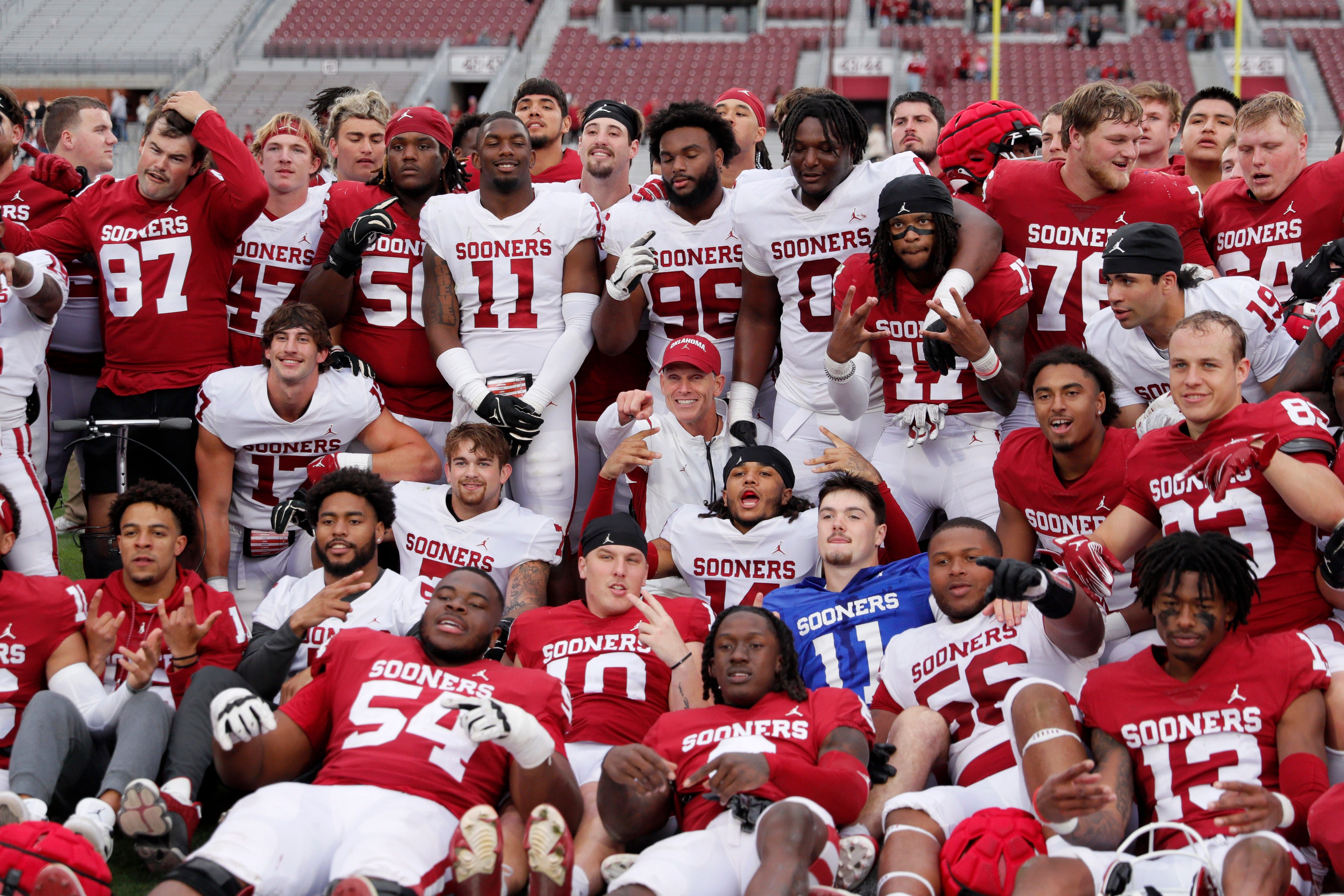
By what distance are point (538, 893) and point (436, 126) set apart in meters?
4.00

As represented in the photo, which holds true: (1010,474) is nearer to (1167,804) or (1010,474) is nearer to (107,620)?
(1167,804)

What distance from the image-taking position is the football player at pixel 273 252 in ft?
20.2

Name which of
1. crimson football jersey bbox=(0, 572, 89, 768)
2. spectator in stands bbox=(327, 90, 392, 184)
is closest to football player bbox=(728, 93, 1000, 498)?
spectator in stands bbox=(327, 90, 392, 184)

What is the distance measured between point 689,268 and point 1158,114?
261cm

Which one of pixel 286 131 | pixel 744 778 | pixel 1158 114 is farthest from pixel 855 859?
pixel 286 131

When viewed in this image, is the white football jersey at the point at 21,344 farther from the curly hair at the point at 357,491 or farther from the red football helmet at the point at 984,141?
the red football helmet at the point at 984,141

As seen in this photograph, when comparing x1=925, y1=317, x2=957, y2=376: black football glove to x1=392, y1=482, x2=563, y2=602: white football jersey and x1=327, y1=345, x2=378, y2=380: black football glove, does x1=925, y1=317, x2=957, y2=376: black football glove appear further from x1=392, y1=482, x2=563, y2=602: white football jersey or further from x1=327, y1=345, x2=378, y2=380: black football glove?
x1=327, y1=345, x2=378, y2=380: black football glove

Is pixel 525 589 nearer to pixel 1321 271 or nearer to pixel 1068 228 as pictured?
pixel 1068 228

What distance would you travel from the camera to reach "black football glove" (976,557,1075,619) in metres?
3.78

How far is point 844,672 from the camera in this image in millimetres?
4648

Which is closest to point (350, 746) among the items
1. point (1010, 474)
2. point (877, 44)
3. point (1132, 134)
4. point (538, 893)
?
point (538, 893)

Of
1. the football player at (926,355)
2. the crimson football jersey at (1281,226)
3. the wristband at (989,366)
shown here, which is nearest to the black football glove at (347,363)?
the football player at (926,355)

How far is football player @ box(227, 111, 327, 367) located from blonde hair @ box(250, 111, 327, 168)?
6 cm

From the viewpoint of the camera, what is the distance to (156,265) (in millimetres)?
5770
